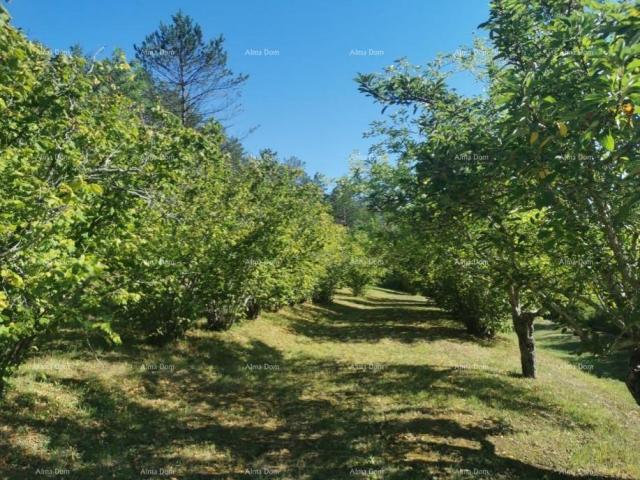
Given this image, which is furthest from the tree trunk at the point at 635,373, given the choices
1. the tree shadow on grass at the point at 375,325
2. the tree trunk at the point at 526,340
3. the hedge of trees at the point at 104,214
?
the tree shadow on grass at the point at 375,325

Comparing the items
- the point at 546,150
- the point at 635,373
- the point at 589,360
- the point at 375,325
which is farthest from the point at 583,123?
the point at 375,325

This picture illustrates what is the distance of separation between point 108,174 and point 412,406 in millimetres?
8569

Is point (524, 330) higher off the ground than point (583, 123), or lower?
lower

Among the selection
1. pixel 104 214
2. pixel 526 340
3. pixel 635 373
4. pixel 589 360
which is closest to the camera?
pixel 104 214

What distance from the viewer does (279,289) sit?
17156 mm

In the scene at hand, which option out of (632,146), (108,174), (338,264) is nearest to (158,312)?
(108,174)

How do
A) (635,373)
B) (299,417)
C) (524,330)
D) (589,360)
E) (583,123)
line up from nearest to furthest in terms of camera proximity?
1. (583,123)
2. (635,373)
3. (299,417)
4. (524,330)
5. (589,360)

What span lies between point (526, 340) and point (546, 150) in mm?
11245

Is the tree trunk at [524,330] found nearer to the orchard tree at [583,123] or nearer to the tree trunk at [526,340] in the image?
the tree trunk at [526,340]

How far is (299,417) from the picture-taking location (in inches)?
393

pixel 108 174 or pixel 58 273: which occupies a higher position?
pixel 108 174

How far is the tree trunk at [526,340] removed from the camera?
13711 mm

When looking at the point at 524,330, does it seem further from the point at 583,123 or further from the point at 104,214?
the point at 104,214

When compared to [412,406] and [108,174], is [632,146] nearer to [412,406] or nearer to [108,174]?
[108,174]
